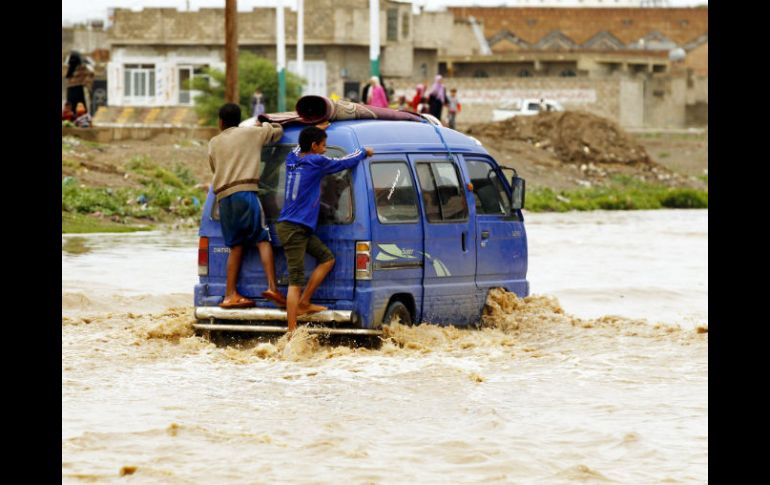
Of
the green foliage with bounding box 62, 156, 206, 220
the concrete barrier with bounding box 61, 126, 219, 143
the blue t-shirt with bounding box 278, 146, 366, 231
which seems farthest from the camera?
the concrete barrier with bounding box 61, 126, 219, 143

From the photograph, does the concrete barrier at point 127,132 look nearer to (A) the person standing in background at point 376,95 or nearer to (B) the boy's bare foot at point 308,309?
(A) the person standing in background at point 376,95

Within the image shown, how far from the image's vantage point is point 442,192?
1240cm

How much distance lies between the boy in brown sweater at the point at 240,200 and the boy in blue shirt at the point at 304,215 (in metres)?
0.27

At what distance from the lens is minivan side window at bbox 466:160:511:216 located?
511 inches

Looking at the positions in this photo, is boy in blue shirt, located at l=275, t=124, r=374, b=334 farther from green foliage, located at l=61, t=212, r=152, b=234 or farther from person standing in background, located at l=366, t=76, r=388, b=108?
person standing in background, located at l=366, t=76, r=388, b=108

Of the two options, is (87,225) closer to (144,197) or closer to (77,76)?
(144,197)

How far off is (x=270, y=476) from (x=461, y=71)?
74906 mm

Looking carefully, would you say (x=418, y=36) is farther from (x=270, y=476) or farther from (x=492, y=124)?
(x=270, y=476)

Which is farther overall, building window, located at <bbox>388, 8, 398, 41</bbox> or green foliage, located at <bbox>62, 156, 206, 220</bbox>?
building window, located at <bbox>388, 8, 398, 41</bbox>

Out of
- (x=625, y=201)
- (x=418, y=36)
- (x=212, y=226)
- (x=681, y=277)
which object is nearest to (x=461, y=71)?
(x=418, y=36)

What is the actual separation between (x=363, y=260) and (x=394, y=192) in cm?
74

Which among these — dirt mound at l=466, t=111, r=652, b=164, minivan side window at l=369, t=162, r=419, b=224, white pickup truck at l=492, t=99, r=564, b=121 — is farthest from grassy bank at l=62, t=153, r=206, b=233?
white pickup truck at l=492, t=99, r=564, b=121

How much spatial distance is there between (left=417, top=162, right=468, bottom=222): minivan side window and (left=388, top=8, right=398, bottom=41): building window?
64649 mm
